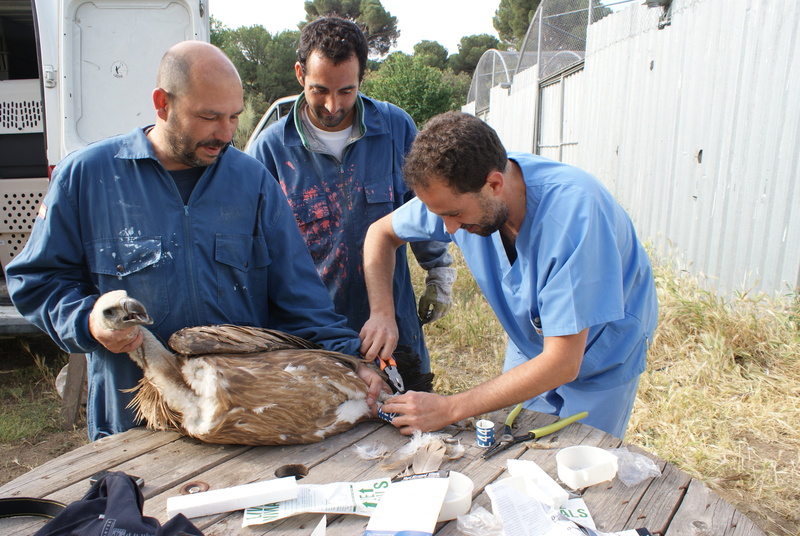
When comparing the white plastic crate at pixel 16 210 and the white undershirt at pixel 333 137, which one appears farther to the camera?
the white plastic crate at pixel 16 210

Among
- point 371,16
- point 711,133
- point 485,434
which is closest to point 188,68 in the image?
point 485,434

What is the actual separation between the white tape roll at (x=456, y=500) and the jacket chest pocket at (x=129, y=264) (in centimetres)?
129

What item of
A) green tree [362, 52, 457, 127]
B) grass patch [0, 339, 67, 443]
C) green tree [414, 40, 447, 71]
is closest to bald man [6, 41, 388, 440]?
grass patch [0, 339, 67, 443]

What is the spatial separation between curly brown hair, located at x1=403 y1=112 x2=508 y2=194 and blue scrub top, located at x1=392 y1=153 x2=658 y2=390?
0.21 metres

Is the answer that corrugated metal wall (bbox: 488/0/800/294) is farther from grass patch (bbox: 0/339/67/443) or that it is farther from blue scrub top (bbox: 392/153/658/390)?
grass patch (bbox: 0/339/67/443)

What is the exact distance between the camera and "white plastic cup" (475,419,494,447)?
1.83 metres

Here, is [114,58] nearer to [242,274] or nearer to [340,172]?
[340,172]

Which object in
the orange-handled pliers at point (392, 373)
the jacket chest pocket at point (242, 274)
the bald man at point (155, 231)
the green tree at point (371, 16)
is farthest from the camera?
the green tree at point (371, 16)

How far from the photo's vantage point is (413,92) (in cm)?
2255

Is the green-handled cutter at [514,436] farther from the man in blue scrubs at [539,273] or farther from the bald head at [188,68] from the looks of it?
the bald head at [188,68]

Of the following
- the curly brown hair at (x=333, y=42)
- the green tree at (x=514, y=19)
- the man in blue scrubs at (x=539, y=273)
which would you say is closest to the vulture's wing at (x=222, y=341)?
the man in blue scrubs at (x=539, y=273)

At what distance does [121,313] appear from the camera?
5.83 feet

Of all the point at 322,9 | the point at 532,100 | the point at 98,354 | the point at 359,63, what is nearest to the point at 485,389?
the point at 98,354

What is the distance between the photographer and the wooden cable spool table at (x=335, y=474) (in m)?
1.45
